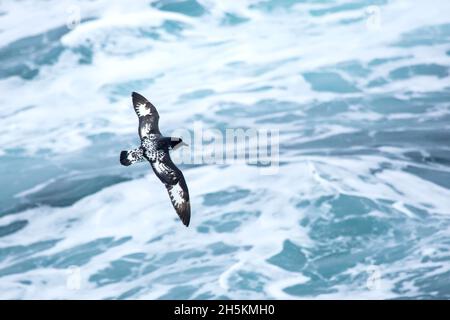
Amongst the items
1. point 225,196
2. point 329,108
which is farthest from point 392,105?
point 225,196

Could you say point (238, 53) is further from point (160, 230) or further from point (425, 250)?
point (425, 250)

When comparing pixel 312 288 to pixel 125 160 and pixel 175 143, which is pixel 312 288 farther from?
pixel 125 160

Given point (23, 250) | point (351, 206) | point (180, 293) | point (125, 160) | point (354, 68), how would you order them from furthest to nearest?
point (354, 68), point (351, 206), point (23, 250), point (180, 293), point (125, 160)

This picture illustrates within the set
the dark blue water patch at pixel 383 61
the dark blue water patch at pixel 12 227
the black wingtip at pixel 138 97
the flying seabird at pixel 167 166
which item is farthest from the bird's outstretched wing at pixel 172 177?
the dark blue water patch at pixel 383 61

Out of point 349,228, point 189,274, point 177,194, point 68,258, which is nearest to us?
point 177,194

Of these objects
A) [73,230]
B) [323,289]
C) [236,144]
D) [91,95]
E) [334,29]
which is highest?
[334,29]

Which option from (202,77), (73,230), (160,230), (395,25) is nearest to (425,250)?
(160,230)
